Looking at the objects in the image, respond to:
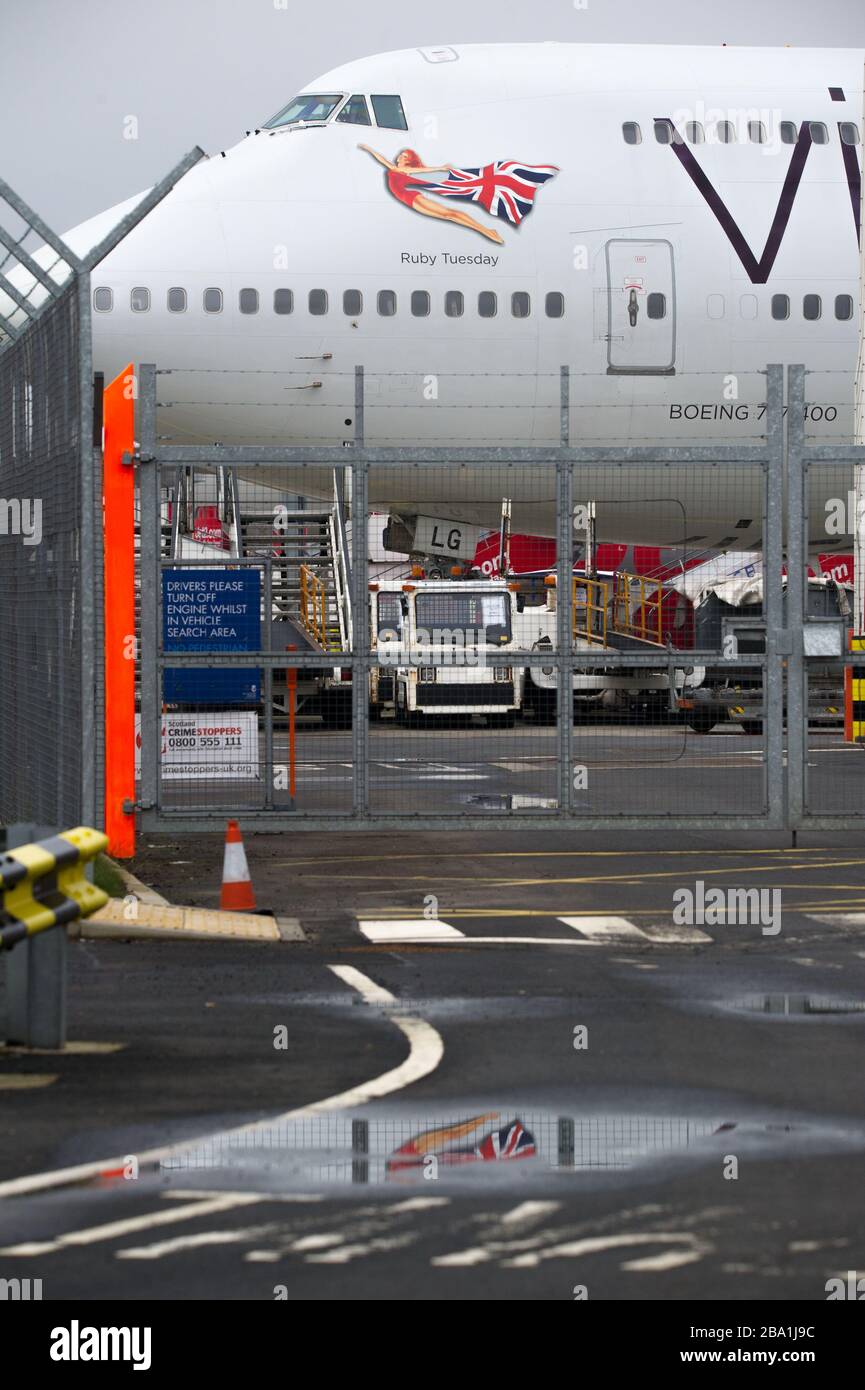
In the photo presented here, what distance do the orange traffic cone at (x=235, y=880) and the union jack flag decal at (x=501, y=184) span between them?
1582cm

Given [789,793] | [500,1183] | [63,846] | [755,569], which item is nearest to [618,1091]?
[500,1183]

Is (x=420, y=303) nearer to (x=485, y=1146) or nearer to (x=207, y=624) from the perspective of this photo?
(x=207, y=624)

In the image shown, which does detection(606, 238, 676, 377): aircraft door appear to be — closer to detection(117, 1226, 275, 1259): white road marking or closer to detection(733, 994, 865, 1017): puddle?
detection(733, 994, 865, 1017): puddle

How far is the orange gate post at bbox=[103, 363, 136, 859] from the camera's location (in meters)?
14.1

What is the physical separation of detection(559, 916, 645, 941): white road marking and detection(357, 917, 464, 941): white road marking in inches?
27.7

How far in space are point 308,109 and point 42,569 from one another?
1344cm

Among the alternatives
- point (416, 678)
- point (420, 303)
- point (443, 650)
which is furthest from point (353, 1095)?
point (420, 303)

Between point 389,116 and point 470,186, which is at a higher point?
point 389,116

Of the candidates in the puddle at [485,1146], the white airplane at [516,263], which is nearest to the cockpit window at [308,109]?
the white airplane at [516,263]

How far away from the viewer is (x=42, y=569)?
48.6 feet

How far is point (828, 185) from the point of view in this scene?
27062mm

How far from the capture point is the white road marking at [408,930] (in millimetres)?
11164

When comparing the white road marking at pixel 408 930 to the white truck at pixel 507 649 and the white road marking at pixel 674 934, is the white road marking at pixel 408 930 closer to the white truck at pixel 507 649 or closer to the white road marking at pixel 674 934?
the white road marking at pixel 674 934

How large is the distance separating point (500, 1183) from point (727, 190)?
2248cm
